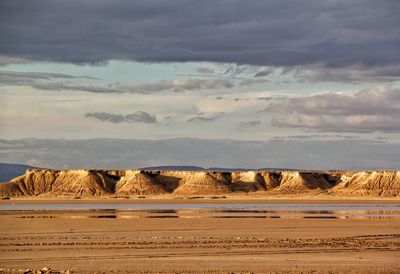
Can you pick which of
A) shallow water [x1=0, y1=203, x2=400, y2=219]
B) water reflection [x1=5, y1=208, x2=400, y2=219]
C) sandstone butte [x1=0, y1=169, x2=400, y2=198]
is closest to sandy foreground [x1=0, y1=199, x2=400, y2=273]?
water reflection [x1=5, y1=208, x2=400, y2=219]

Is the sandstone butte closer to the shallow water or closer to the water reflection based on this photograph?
the shallow water

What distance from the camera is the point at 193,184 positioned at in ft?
477

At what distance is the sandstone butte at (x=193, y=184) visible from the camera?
456 ft

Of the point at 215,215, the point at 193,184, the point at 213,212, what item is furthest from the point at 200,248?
the point at 193,184

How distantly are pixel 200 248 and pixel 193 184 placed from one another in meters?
118

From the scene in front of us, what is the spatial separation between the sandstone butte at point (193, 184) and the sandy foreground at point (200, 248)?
95.8 m

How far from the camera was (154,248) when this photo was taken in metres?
28.0

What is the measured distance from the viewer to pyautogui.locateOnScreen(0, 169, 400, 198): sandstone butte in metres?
139

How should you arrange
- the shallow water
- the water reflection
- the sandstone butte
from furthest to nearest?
1. the sandstone butte
2. the shallow water
3. the water reflection

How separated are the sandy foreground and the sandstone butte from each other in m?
95.8

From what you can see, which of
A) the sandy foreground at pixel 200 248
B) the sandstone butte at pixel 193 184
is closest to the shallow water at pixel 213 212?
the sandy foreground at pixel 200 248

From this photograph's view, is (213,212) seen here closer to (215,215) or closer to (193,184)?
(215,215)

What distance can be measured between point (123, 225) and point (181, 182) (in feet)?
354

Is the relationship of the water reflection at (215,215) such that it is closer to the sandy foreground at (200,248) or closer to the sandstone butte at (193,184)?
the sandy foreground at (200,248)
